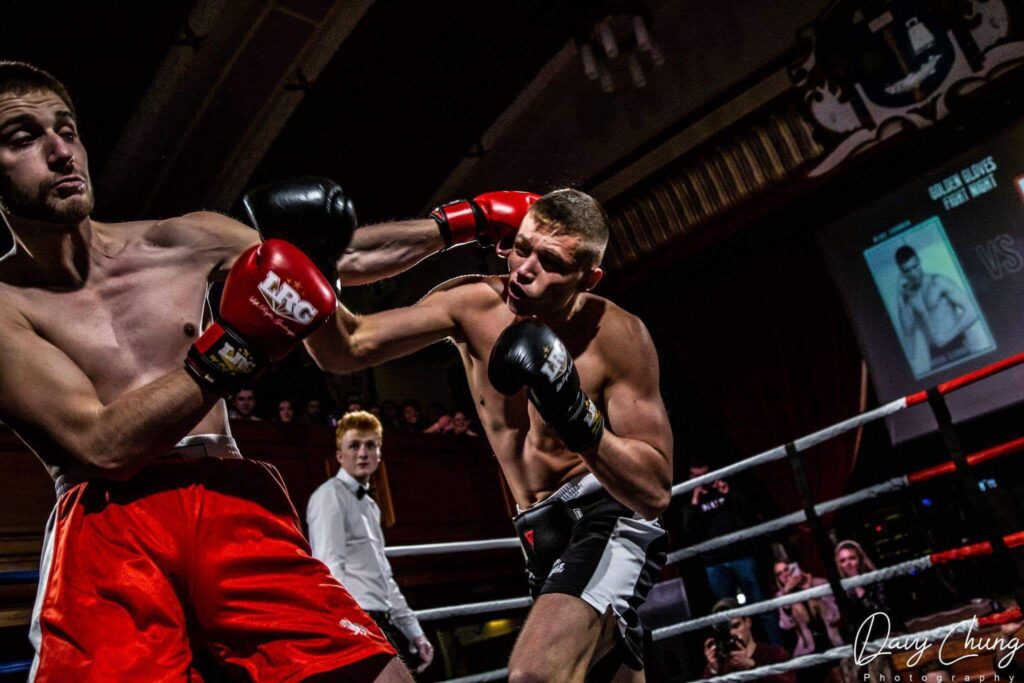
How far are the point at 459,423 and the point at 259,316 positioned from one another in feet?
18.2

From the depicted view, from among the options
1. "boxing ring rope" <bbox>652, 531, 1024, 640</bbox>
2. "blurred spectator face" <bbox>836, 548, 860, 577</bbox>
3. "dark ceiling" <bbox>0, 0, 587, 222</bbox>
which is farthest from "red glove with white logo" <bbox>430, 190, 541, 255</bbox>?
"dark ceiling" <bbox>0, 0, 587, 222</bbox>

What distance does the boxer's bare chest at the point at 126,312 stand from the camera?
1.21 metres

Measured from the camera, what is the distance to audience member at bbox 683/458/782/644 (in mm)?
5598

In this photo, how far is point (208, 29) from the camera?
198 inches

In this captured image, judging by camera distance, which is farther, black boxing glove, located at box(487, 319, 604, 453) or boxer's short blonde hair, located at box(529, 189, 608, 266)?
boxer's short blonde hair, located at box(529, 189, 608, 266)

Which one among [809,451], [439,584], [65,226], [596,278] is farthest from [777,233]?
[65,226]

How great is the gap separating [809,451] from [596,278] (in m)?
4.60

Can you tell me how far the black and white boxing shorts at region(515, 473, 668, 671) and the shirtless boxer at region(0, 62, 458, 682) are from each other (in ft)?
1.86

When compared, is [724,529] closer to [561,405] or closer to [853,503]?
[853,503]

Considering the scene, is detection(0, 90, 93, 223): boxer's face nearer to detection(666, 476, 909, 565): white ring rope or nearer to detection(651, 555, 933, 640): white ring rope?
detection(666, 476, 909, 565): white ring rope

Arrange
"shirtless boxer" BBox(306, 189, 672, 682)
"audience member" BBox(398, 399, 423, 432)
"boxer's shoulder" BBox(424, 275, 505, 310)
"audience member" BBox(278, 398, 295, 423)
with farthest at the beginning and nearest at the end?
"audience member" BBox(398, 399, 423, 432) → "audience member" BBox(278, 398, 295, 423) → "boxer's shoulder" BBox(424, 275, 505, 310) → "shirtless boxer" BBox(306, 189, 672, 682)

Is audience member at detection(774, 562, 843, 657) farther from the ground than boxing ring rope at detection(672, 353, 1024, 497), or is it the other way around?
boxing ring rope at detection(672, 353, 1024, 497)

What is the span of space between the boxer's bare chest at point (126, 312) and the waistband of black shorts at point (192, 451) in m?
0.11

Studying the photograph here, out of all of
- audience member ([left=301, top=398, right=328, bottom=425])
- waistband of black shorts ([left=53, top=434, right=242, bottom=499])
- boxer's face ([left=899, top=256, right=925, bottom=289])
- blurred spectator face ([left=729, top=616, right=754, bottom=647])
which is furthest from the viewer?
audience member ([left=301, top=398, right=328, bottom=425])
